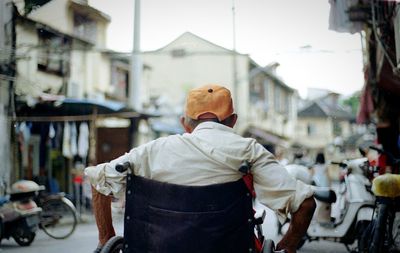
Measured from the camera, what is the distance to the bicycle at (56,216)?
8.48 meters

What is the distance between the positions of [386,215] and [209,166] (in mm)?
2758

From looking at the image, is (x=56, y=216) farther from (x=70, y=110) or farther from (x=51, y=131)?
(x=70, y=110)

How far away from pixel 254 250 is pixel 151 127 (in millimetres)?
17854

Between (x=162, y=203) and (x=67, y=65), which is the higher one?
(x=67, y=65)

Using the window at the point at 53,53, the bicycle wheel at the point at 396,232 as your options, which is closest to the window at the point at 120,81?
the window at the point at 53,53

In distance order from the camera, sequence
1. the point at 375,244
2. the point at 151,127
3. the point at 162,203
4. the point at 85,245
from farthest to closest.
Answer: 1. the point at 151,127
2. the point at 85,245
3. the point at 375,244
4. the point at 162,203

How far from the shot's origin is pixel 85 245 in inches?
286

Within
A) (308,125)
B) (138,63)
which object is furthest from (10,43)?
(308,125)

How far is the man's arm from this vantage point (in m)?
2.35

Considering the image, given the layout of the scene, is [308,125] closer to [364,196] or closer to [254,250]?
[364,196]

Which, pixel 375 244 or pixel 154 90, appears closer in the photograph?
pixel 375 244

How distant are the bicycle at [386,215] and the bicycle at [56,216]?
535 centimetres

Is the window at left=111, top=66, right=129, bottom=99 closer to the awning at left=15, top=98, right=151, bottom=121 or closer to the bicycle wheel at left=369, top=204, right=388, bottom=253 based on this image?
the awning at left=15, top=98, right=151, bottom=121

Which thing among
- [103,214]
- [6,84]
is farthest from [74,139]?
[103,214]
